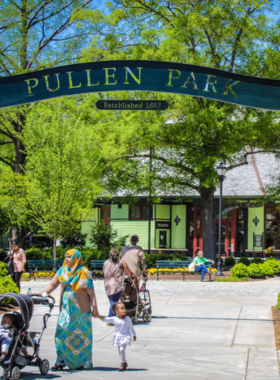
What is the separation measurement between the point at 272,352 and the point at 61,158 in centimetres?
1704

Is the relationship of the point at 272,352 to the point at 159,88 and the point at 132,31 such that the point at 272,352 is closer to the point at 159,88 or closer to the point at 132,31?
the point at 159,88

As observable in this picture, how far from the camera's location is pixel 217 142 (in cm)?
2369

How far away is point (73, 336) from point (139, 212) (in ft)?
100

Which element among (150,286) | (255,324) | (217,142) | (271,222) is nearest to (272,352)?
(255,324)

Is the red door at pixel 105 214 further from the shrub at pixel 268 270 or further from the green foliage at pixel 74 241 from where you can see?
the shrub at pixel 268 270

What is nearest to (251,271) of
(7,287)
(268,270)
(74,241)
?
(268,270)

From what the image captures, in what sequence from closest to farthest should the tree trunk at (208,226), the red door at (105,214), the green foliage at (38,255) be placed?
1. the tree trunk at (208,226)
2. the green foliage at (38,255)
3. the red door at (105,214)

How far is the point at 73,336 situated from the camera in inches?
278

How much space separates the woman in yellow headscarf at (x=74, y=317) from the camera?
706 centimetres

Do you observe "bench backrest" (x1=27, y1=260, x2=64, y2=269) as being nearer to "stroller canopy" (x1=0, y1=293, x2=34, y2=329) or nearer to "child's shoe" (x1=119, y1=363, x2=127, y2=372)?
"child's shoe" (x1=119, y1=363, x2=127, y2=372)

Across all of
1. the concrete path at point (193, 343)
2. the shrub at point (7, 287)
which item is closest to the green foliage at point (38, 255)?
the concrete path at point (193, 343)

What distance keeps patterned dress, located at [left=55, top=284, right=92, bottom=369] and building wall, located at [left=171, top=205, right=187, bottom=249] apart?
30.4 meters

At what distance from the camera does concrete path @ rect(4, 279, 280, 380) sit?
7.12 metres

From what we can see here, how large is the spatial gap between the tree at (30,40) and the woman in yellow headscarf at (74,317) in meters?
20.7
